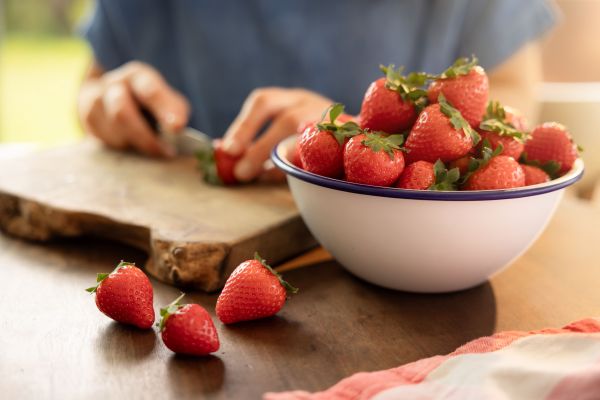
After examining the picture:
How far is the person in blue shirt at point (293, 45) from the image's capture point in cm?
146

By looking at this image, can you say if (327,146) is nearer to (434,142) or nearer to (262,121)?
(434,142)

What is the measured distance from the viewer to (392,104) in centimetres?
72

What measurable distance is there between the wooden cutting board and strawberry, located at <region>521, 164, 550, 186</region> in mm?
311

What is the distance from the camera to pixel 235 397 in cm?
56

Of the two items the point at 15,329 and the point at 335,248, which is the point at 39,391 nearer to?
the point at 15,329

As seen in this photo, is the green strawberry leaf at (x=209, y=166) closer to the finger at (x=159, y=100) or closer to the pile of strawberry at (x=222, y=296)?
the finger at (x=159, y=100)

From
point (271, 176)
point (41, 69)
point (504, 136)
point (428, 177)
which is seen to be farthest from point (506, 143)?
point (41, 69)

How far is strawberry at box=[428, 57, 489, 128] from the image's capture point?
2.35 feet

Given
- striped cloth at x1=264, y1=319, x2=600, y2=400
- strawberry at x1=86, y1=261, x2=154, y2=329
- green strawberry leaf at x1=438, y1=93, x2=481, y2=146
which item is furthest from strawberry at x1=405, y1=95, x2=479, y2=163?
strawberry at x1=86, y1=261, x2=154, y2=329

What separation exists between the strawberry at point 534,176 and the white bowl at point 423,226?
0.07ft

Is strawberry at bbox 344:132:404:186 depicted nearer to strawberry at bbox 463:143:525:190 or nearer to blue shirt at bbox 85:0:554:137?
strawberry at bbox 463:143:525:190

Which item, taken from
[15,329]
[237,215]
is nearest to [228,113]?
[237,215]

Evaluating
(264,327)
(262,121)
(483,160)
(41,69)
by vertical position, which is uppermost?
(483,160)

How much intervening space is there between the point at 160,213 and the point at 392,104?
0.39 m
